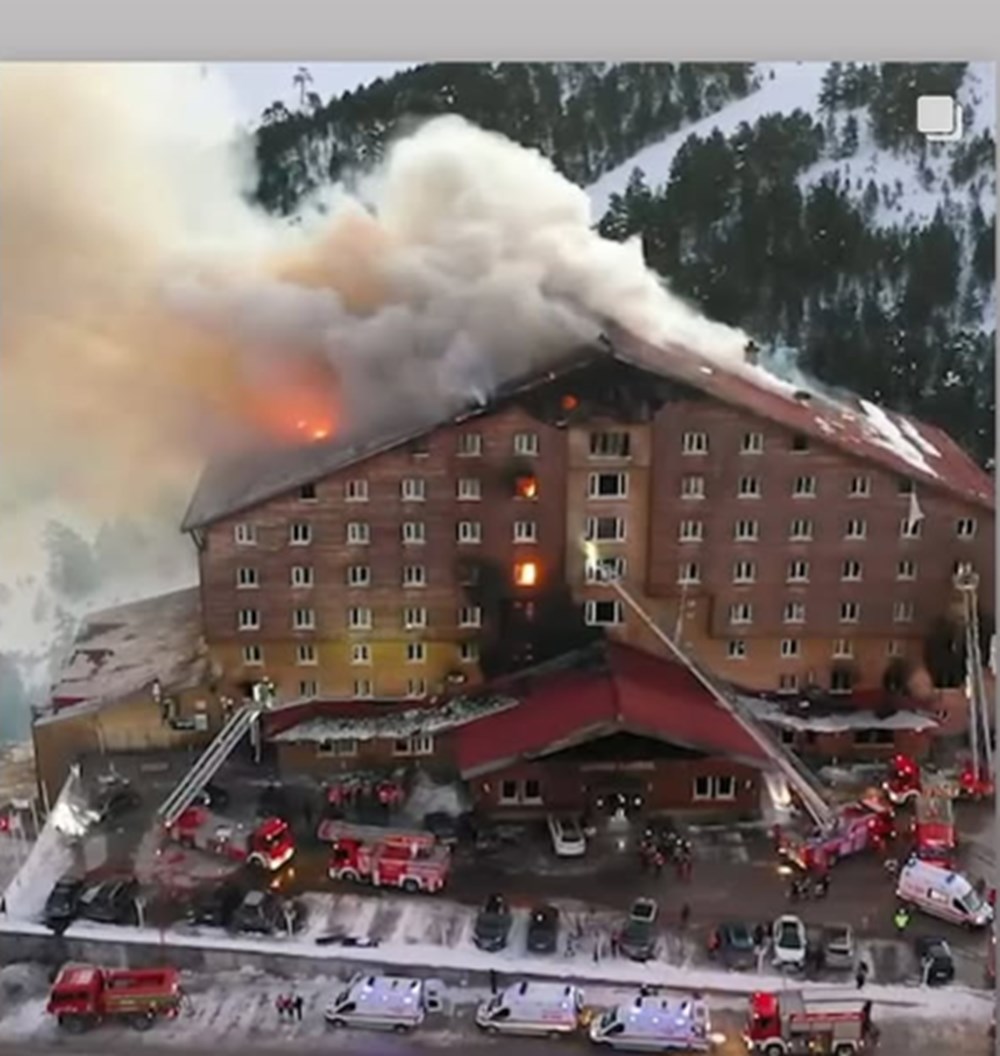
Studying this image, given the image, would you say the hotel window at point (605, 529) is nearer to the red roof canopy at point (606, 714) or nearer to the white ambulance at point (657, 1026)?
the red roof canopy at point (606, 714)

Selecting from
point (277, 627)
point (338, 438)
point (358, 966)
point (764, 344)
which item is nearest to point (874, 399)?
point (764, 344)

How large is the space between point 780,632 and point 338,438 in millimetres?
881

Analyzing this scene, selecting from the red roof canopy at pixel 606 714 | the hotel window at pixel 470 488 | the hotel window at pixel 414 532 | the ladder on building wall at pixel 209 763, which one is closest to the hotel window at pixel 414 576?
the hotel window at pixel 414 532

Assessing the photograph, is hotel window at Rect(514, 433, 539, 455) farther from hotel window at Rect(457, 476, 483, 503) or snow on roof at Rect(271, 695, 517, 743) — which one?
snow on roof at Rect(271, 695, 517, 743)

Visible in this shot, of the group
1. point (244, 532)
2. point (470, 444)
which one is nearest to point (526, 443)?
point (470, 444)

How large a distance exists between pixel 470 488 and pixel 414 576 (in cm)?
19

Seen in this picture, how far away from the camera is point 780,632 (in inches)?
119

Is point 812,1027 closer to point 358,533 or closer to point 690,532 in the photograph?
point 690,532

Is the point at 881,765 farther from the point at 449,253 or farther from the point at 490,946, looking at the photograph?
the point at 449,253

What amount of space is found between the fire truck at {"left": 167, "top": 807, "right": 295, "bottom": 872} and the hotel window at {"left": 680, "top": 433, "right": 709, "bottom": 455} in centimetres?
102

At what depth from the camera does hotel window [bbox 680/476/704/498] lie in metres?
2.98

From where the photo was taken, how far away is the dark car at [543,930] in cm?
301

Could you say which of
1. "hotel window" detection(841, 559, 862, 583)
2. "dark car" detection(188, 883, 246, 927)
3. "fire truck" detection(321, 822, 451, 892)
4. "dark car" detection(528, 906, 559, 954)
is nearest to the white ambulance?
"dark car" detection(528, 906, 559, 954)

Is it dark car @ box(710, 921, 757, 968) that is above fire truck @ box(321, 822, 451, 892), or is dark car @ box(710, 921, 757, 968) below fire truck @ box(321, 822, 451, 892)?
below
